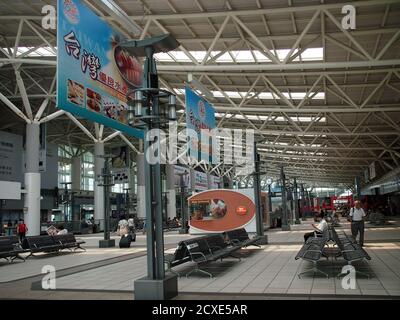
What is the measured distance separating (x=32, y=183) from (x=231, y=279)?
2217 centimetres

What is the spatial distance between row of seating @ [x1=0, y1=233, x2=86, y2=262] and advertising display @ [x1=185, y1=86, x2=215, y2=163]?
22.8 feet

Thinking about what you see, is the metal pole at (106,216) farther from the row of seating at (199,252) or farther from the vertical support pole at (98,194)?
the vertical support pole at (98,194)

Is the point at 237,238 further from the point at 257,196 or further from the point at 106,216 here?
the point at 106,216

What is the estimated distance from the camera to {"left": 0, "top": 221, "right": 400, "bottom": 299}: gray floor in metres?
8.16

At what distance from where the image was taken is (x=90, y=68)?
891cm

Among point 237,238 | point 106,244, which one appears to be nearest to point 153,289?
point 237,238

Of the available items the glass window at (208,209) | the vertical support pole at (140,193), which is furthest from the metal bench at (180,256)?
the vertical support pole at (140,193)

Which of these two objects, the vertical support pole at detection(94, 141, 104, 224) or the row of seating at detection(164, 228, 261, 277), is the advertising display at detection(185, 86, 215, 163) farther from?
the vertical support pole at detection(94, 141, 104, 224)

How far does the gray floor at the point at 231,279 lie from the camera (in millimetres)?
8156

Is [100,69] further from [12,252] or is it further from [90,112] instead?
[12,252]

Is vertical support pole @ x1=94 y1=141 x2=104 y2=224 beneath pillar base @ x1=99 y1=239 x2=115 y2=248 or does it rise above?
above

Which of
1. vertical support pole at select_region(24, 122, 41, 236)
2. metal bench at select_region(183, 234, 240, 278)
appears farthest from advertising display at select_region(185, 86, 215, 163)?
vertical support pole at select_region(24, 122, 41, 236)
